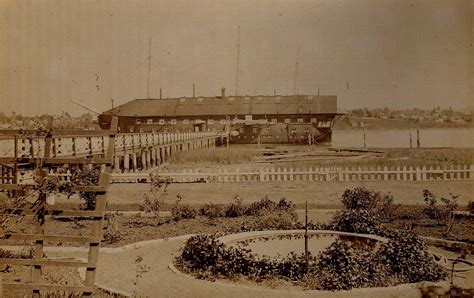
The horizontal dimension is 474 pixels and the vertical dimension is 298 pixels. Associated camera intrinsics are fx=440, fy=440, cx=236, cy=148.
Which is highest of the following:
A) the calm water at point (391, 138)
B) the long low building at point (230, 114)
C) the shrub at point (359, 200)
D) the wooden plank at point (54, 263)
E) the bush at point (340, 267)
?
the long low building at point (230, 114)

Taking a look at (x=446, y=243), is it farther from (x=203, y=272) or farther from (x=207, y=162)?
(x=207, y=162)

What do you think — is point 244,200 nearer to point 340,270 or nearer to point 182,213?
point 182,213

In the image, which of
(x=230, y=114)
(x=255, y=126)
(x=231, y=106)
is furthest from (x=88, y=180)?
(x=231, y=106)

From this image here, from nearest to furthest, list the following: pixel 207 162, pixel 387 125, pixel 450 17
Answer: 1. pixel 450 17
2. pixel 207 162
3. pixel 387 125

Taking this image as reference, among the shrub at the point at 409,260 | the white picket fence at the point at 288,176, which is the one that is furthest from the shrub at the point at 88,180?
the shrub at the point at 409,260

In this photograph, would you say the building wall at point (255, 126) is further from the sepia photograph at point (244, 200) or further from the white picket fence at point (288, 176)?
the sepia photograph at point (244, 200)

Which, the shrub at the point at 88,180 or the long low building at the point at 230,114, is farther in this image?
the long low building at the point at 230,114

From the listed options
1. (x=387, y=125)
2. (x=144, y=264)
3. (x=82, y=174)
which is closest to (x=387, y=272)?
(x=144, y=264)
